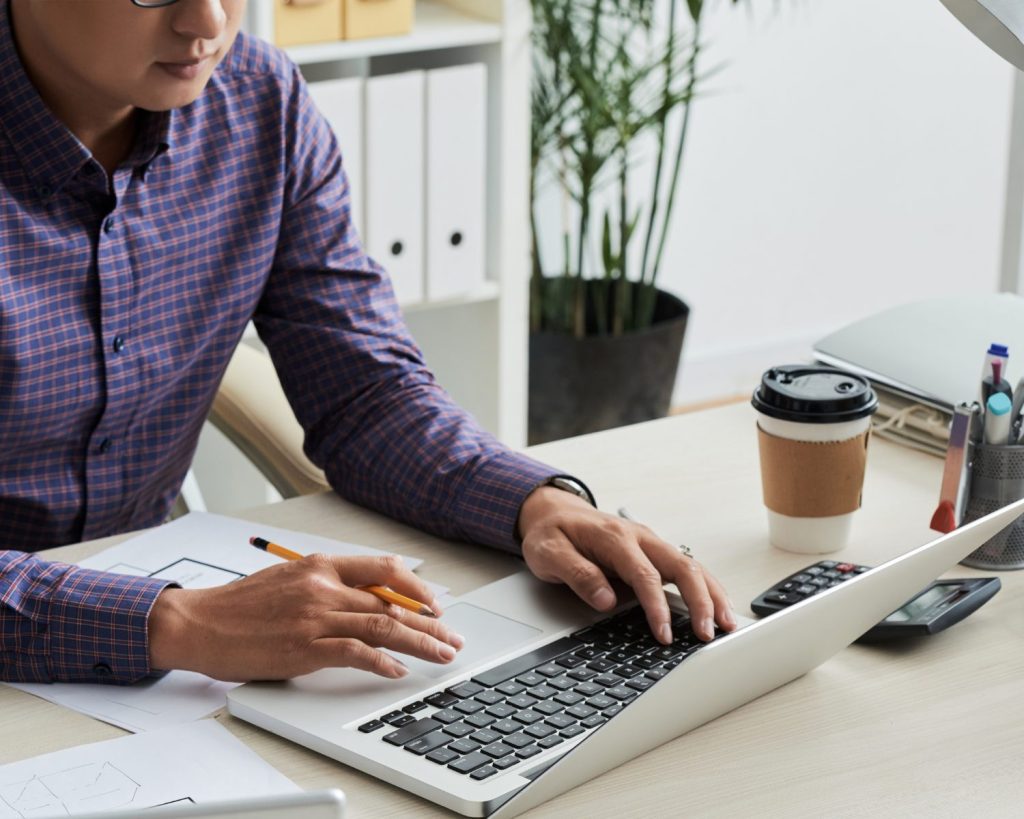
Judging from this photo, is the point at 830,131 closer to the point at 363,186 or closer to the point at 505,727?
the point at 363,186

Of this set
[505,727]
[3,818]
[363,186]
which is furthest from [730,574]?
[363,186]

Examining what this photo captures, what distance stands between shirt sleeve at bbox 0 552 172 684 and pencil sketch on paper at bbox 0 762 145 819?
130mm

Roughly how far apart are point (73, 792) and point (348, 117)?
157 cm

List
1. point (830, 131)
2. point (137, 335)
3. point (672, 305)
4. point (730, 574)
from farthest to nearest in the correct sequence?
point (830, 131) < point (672, 305) < point (137, 335) < point (730, 574)

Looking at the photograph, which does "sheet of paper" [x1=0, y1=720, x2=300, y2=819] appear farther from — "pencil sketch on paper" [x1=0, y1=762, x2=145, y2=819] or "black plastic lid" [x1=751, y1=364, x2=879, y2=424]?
"black plastic lid" [x1=751, y1=364, x2=879, y2=424]

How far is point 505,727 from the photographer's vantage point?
95 cm

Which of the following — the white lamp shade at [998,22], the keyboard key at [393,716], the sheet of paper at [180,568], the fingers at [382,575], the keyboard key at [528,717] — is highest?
the white lamp shade at [998,22]

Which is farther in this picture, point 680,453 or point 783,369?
point 680,453

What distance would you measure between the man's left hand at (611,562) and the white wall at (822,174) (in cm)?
220

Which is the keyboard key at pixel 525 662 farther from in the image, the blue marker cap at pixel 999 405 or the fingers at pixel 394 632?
the blue marker cap at pixel 999 405

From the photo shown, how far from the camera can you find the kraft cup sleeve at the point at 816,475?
1236 mm

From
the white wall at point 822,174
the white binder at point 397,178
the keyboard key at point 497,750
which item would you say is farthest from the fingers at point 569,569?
the white wall at point 822,174

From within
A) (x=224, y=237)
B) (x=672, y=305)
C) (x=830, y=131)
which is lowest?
(x=672, y=305)

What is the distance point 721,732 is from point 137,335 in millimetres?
740
